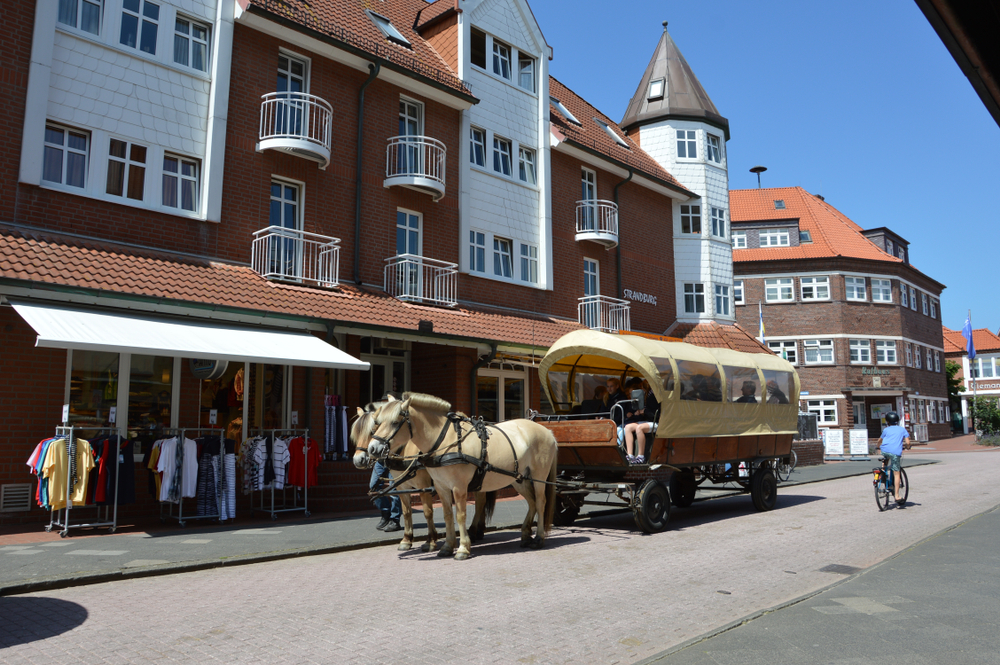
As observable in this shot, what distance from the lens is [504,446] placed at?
9648 millimetres

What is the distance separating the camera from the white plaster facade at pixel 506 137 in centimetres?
2069

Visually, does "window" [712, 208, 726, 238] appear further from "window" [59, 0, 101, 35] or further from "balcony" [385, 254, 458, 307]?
"window" [59, 0, 101, 35]

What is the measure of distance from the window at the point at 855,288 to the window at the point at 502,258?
32722 mm

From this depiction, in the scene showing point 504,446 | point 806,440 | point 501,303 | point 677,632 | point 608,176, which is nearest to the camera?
point 677,632

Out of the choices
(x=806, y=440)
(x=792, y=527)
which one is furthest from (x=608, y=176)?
(x=792, y=527)

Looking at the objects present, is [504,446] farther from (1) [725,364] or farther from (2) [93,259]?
(2) [93,259]

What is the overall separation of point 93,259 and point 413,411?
7.02m

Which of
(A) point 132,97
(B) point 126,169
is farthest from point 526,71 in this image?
(B) point 126,169

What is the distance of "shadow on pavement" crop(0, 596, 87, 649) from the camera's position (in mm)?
5555

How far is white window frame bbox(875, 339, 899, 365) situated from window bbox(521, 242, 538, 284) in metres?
33.0

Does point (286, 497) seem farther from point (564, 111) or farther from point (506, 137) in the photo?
point (564, 111)

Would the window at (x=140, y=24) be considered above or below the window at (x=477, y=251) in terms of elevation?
above

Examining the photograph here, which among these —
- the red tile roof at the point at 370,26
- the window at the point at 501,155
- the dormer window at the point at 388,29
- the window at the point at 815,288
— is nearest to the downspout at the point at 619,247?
the window at the point at 501,155

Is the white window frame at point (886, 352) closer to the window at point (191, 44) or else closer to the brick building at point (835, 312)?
the brick building at point (835, 312)
